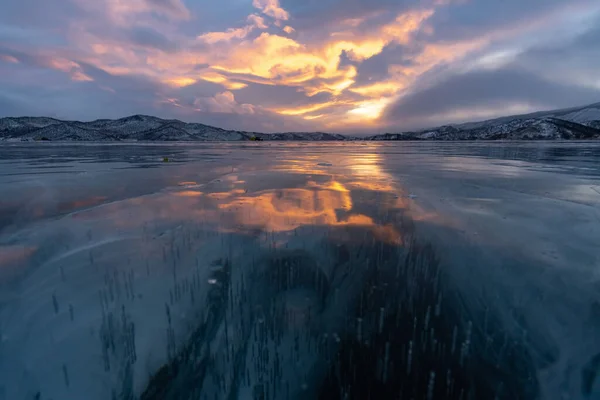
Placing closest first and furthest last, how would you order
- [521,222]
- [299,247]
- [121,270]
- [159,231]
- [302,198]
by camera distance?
1. [121,270]
2. [299,247]
3. [159,231]
4. [521,222]
5. [302,198]

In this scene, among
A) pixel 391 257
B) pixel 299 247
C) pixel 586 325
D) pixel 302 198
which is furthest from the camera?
pixel 302 198

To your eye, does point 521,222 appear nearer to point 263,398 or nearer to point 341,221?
point 341,221

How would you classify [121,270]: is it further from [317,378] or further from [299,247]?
[317,378]

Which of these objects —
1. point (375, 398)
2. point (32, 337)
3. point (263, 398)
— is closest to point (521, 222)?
point (375, 398)

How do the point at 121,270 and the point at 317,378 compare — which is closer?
the point at 317,378

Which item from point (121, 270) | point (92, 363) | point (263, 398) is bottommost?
point (263, 398)

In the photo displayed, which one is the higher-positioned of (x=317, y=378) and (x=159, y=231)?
(x=159, y=231)

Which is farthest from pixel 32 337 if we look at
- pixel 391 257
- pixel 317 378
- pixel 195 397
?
pixel 391 257
